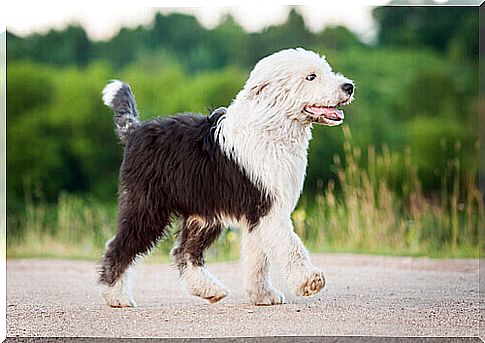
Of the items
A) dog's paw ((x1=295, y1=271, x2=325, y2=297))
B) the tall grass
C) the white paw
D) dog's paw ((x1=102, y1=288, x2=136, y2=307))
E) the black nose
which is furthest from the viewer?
the tall grass

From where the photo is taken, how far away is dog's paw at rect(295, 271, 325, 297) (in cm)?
452

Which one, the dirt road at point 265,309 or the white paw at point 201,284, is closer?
the dirt road at point 265,309

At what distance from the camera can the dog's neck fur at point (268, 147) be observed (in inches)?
184

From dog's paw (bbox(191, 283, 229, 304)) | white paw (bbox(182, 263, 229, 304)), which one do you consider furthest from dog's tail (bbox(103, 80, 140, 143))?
dog's paw (bbox(191, 283, 229, 304))

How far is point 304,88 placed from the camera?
469cm

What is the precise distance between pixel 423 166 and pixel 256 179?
342cm

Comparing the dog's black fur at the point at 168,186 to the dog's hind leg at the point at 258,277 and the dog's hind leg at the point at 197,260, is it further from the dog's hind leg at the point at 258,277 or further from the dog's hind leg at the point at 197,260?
the dog's hind leg at the point at 258,277

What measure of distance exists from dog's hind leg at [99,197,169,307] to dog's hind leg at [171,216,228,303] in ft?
0.75

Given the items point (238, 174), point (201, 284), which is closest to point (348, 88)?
point (238, 174)

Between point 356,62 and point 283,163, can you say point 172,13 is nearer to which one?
point 356,62

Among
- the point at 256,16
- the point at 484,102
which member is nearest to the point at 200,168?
the point at 484,102

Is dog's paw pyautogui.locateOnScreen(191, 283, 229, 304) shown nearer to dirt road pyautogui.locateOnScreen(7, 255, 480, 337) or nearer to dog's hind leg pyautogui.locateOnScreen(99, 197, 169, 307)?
dirt road pyautogui.locateOnScreen(7, 255, 480, 337)

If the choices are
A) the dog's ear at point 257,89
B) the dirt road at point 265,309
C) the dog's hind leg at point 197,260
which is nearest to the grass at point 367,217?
the dirt road at point 265,309

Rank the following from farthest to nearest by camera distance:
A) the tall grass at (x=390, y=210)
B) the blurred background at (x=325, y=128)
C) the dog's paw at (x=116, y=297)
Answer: the tall grass at (x=390, y=210) → the blurred background at (x=325, y=128) → the dog's paw at (x=116, y=297)
